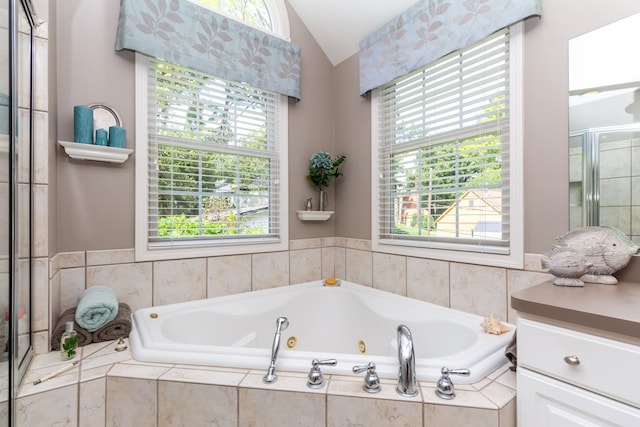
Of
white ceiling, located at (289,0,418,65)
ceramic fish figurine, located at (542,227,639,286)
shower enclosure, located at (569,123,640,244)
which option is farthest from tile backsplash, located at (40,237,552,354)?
white ceiling, located at (289,0,418,65)

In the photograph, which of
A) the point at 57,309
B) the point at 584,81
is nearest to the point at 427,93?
the point at 584,81

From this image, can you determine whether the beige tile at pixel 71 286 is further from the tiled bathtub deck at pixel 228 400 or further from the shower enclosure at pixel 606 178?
the shower enclosure at pixel 606 178

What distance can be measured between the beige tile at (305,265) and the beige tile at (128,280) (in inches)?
37.7

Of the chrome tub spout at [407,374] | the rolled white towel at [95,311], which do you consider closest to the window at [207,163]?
the rolled white towel at [95,311]

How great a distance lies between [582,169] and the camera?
51.9 inches

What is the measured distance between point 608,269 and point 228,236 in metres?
1.99

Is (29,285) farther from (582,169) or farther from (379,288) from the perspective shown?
(582,169)

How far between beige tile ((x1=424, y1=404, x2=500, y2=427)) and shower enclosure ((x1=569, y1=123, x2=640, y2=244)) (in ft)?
3.00

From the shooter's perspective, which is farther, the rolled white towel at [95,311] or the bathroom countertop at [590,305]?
the rolled white towel at [95,311]

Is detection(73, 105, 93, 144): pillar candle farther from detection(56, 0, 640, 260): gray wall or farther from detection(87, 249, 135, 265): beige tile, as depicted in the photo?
detection(87, 249, 135, 265): beige tile

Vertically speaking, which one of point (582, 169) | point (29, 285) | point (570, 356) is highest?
point (582, 169)

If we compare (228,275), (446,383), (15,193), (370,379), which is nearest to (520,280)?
(446,383)

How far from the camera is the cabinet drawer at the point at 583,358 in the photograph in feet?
2.60

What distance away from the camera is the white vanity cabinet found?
0.80 meters
